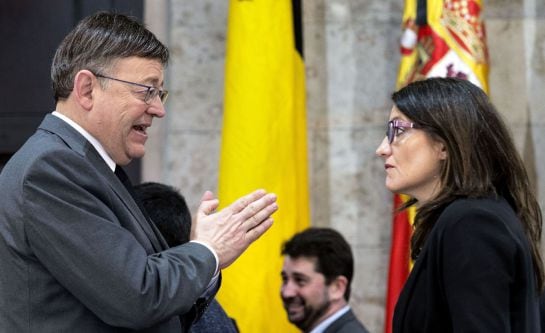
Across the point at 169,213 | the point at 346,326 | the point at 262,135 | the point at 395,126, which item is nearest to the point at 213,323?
the point at 169,213

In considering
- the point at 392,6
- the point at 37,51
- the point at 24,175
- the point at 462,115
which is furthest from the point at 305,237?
the point at 24,175

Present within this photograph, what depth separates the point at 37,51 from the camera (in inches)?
228

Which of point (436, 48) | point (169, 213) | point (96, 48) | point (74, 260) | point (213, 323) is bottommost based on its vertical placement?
point (213, 323)

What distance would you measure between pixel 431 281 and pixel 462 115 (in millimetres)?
415

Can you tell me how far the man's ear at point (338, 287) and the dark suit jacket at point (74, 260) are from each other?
7.64ft

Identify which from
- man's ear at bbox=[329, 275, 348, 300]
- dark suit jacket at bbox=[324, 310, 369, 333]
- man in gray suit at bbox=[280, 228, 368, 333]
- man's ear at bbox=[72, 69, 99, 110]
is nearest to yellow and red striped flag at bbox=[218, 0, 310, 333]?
man in gray suit at bbox=[280, 228, 368, 333]

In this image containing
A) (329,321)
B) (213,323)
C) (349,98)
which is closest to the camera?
(213,323)

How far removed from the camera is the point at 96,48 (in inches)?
103

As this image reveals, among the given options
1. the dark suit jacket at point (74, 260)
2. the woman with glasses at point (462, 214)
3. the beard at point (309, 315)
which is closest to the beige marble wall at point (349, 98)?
the beard at point (309, 315)

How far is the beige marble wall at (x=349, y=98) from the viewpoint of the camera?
→ 5754 millimetres

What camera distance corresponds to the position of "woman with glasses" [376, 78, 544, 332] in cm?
246

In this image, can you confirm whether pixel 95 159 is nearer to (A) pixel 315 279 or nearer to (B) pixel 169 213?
(B) pixel 169 213

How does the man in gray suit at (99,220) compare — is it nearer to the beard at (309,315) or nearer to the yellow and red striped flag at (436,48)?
the beard at (309,315)

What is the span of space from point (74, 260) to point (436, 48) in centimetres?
305
